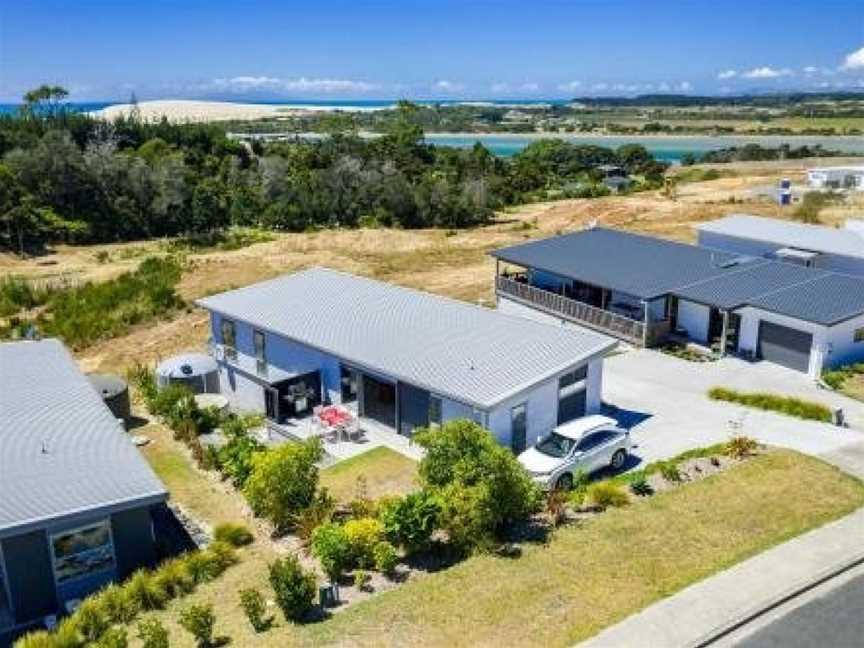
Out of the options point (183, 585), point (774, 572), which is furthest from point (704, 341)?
point (183, 585)

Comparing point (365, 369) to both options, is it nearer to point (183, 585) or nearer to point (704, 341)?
point (183, 585)

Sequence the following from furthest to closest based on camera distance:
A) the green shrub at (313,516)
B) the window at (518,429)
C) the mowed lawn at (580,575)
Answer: the window at (518,429), the green shrub at (313,516), the mowed lawn at (580,575)

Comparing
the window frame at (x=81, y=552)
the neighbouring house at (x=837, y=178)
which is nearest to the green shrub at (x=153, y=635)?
the window frame at (x=81, y=552)

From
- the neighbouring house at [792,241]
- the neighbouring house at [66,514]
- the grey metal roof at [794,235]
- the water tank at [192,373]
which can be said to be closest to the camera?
the neighbouring house at [66,514]

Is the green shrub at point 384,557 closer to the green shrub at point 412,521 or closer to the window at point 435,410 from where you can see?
the green shrub at point 412,521

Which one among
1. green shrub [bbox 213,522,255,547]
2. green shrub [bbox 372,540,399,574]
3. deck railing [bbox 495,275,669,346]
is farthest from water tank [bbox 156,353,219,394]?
deck railing [bbox 495,275,669,346]

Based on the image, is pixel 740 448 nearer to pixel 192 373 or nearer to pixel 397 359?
pixel 397 359

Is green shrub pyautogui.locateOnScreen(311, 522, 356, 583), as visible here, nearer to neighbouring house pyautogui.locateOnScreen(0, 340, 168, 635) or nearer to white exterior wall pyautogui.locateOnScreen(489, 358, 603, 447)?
neighbouring house pyautogui.locateOnScreen(0, 340, 168, 635)
